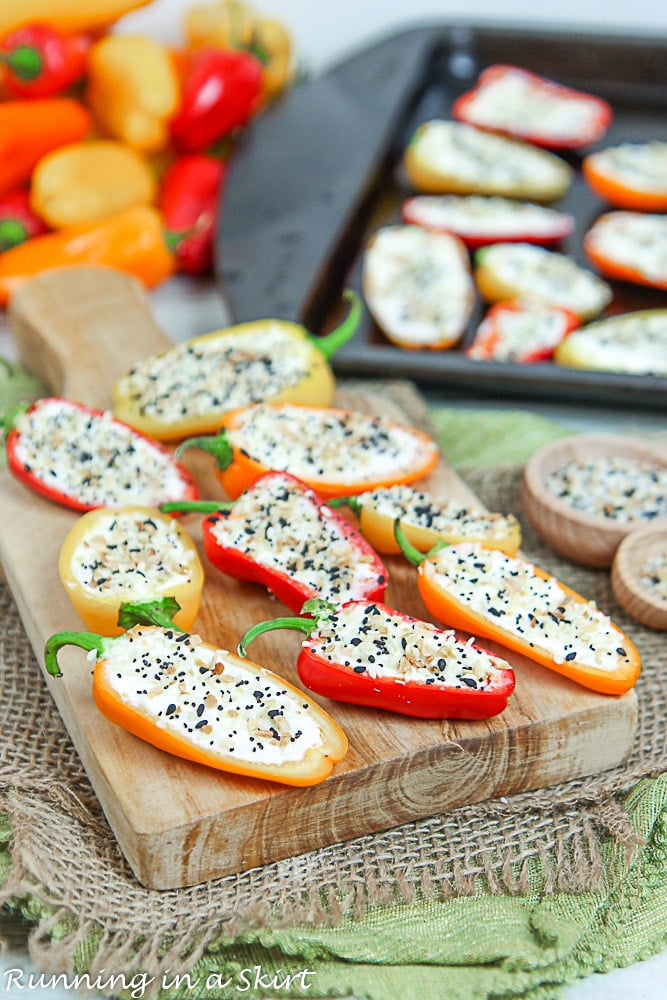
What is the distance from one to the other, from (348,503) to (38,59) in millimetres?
2118

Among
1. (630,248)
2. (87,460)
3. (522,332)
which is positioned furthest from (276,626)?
(630,248)

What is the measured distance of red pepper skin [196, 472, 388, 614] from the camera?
207 centimetres

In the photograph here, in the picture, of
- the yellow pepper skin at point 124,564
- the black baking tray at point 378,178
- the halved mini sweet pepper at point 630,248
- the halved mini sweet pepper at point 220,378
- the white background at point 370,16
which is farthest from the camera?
the white background at point 370,16

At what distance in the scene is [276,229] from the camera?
11.3 feet

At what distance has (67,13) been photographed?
12.3ft

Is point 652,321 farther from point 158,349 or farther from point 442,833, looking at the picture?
point 442,833

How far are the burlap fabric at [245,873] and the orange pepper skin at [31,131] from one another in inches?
84.1

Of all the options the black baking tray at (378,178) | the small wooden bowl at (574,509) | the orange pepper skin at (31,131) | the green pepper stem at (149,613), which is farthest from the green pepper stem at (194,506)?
the orange pepper skin at (31,131)

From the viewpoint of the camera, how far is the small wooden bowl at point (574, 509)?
2398mm

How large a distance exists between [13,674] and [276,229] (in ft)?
5.60

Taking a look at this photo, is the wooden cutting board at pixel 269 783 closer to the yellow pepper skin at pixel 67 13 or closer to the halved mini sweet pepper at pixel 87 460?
the halved mini sweet pepper at pixel 87 460

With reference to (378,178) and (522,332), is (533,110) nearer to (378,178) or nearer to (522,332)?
(378,178)

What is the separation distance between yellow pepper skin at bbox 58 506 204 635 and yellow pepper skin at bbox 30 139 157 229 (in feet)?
5.63

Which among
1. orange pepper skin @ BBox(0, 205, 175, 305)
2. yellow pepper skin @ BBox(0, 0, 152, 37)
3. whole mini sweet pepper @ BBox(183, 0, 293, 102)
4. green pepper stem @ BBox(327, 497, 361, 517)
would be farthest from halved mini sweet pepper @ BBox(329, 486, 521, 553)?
whole mini sweet pepper @ BBox(183, 0, 293, 102)
